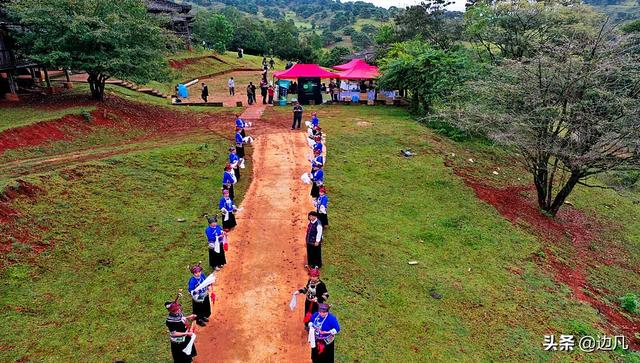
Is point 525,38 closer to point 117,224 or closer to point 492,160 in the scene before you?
point 492,160

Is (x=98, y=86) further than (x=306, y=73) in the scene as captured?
No

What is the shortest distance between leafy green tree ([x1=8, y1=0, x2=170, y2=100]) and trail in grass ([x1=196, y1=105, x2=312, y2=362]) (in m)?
10.3

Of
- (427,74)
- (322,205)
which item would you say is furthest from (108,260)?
(427,74)

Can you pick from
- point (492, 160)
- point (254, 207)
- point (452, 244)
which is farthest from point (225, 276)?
point (492, 160)

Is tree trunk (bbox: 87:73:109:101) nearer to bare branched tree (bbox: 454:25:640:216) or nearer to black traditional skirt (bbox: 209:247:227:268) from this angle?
black traditional skirt (bbox: 209:247:227:268)

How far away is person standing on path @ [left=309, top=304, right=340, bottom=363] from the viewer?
799cm

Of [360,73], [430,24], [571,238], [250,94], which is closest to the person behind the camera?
[571,238]

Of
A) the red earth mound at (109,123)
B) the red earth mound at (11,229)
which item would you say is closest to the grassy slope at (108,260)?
the red earth mound at (11,229)

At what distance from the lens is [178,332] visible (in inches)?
310

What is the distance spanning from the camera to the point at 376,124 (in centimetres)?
2616

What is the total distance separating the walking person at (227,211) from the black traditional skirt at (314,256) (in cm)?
300

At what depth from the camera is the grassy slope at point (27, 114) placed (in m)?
19.6

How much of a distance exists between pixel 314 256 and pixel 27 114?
1830cm

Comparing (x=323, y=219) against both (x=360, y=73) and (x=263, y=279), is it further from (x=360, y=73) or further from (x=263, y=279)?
(x=360, y=73)
